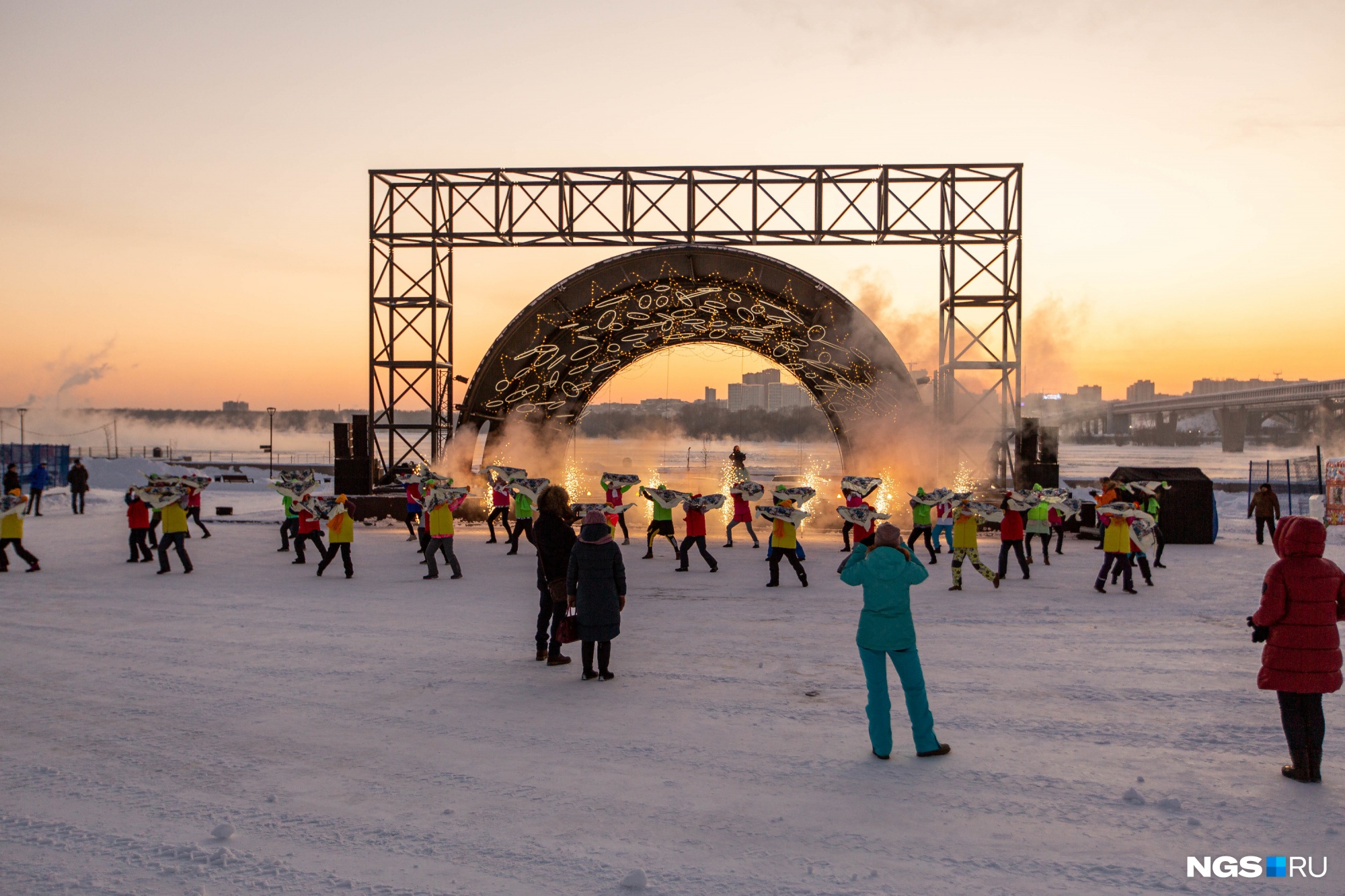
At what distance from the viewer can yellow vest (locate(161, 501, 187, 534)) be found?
45.5 feet

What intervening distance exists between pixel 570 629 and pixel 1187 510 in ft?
56.1

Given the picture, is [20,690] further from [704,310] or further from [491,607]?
[704,310]

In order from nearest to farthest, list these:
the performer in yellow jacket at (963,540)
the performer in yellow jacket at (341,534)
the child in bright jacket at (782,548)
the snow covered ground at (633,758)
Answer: the snow covered ground at (633,758)
the performer in yellow jacket at (963,540)
the child in bright jacket at (782,548)
the performer in yellow jacket at (341,534)

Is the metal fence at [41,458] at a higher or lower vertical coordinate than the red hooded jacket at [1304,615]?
higher

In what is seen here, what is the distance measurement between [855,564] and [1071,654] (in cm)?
432

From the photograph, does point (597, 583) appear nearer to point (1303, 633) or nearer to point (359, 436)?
point (1303, 633)

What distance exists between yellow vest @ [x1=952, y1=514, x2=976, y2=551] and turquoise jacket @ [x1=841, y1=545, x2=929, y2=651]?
24.6 ft

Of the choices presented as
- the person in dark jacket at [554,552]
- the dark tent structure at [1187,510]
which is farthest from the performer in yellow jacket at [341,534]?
the dark tent structure at [1187,510]

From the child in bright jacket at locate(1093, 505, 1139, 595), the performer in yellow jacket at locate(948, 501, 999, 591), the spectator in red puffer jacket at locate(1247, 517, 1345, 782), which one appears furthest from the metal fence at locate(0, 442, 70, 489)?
the spectator in red puffer jacket at locate(1247, 517, 1345, 782)

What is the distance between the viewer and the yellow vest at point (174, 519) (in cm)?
1388

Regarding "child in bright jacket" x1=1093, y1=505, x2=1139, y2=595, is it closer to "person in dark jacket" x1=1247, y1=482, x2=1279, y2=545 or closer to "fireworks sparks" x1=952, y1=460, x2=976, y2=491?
"person in dark jacket" x1=1247, y1=482, x2=1279, y2=545

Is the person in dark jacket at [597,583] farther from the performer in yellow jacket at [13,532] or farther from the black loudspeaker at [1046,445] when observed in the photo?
the black loudspeaker at [1046,445]

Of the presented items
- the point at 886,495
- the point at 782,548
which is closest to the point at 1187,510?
the point at 782,548

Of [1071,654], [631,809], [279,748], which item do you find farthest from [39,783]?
[1071,654]
